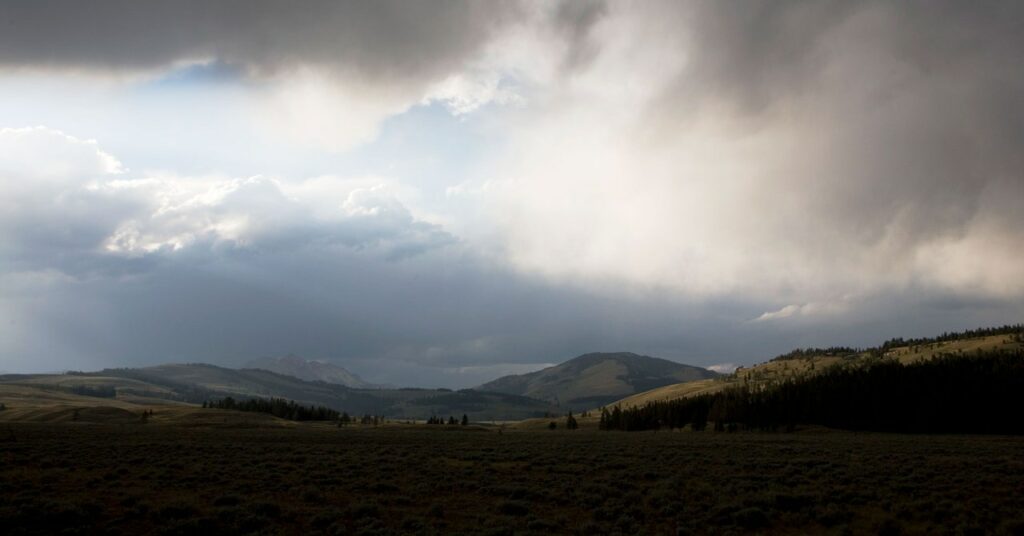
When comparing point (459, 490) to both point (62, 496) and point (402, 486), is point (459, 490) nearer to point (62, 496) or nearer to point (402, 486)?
point (402, 486)

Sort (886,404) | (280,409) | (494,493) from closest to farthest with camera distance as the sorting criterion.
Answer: (494,493) → (886,404) → (280,409)

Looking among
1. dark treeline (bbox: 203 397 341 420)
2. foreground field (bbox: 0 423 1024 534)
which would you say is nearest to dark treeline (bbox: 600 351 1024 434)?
foreground field (bbox: 0 423 1024 534)

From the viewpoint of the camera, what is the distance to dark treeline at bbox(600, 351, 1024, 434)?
9900cm

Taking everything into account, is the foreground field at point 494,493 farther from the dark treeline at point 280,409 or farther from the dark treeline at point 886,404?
the dark treeline at point 280,409

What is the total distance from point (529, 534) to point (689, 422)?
12124cm

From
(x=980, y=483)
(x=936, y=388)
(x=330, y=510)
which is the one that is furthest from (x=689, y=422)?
(x=330, y=510)

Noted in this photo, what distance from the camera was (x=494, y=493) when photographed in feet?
90.5

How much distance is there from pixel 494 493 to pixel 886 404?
109 metres

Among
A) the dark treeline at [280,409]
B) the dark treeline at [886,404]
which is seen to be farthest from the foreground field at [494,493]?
the dark treeline at [280,409]

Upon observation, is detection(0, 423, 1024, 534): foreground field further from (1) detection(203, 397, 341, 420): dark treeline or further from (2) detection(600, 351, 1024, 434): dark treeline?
(1) detection(203, 397, 341, 420): dark treeline

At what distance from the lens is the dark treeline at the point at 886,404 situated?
9900cm

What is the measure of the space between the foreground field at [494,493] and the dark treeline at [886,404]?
7220cm

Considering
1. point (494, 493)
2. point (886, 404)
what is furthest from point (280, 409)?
point (494, 493)

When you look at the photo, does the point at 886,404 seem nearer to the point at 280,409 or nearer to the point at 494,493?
the point at 494,493
